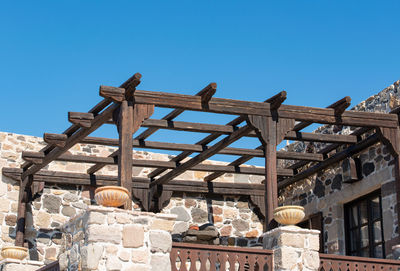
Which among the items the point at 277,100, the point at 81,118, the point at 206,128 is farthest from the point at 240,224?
the point at 81,118

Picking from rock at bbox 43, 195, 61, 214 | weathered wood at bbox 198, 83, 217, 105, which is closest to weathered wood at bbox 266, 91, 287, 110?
weathered wood at bbox 198, 83, 217, 105

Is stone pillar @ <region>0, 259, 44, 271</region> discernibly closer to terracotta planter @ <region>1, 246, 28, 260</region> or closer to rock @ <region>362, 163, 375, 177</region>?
terracotta planter @ <region>1, 246, 28, 260</region>

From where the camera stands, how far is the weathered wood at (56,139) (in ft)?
35.4

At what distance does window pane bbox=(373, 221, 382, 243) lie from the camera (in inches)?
430

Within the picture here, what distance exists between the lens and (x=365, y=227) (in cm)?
Answer: 1131

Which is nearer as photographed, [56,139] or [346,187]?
[56,139]

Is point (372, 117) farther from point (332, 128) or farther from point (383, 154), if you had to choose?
point (332, 128)

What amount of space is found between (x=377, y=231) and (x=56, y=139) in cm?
478

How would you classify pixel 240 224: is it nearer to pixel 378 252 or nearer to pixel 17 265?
pixel 378 252

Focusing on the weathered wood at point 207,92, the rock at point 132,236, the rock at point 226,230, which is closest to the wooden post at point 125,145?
the rock at point 132,236

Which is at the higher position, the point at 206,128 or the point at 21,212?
the point at 206,128

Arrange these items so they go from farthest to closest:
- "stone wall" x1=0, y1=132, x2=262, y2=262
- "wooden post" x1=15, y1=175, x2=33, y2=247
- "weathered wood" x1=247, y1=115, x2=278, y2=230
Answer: "stone wall" x1=0, y1=132, x2=262, y2=262
"wooden post" x1=15, y1=175, x2=33, y2=247
"weathered wood" x1=247, y1=115, x2=278, y2=230

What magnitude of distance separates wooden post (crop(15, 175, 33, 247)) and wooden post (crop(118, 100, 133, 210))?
363 centimetres

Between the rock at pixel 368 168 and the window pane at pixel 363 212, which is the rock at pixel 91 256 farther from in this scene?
the window pane at pixel 363 212
